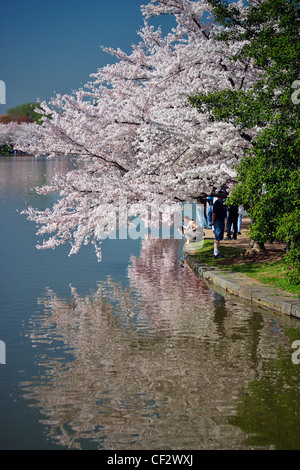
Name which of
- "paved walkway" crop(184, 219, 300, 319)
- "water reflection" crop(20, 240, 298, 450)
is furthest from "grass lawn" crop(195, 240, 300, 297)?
"water reflection" crop(20, 240, 298, 450)

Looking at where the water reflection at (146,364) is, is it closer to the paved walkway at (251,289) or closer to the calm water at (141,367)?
the calm water at (141,367)

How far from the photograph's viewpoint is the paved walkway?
11430 millimetres

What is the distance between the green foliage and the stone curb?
611 millimetres

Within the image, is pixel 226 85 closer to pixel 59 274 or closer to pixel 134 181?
pixel 134 181

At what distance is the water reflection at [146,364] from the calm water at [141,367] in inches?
0.8

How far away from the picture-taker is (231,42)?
48.8 ft

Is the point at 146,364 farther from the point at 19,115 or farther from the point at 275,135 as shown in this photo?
the point at 19,115

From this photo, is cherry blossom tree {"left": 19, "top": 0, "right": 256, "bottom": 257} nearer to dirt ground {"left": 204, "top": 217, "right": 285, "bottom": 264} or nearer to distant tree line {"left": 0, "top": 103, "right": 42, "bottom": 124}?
dirt ground {"left": 204, "top": 217, "right": 285, "bottom": 264}

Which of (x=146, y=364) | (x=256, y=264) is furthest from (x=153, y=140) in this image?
(x=146, y=364)

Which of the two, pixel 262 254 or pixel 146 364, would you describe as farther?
pixel 262 254

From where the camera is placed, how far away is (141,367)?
8422 mm

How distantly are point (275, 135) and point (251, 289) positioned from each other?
11.3 ft

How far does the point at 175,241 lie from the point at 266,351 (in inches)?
538
